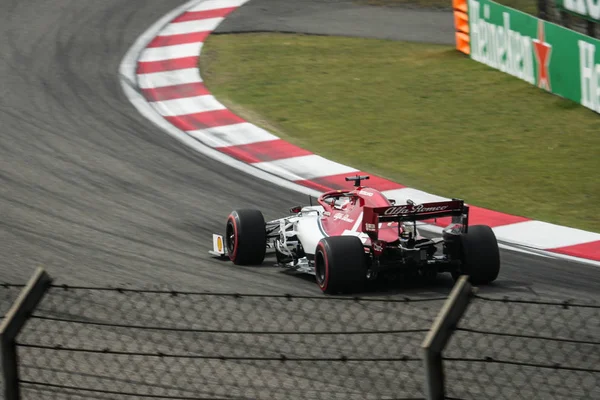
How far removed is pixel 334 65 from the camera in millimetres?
18188

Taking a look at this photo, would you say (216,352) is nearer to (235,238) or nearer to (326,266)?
(326,266)

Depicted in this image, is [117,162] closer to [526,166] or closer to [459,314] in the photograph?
[526,166]

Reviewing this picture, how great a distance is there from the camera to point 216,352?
281 inches

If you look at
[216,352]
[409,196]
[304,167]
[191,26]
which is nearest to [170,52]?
[191,26]

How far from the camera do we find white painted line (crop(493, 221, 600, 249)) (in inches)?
419

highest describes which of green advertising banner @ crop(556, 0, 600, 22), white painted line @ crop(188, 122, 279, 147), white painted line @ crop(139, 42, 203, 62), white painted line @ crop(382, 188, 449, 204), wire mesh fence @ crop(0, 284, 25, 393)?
green advertising banner @ crop(556, 0, 600, 22)

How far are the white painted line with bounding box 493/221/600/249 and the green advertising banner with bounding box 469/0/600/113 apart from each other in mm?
4621

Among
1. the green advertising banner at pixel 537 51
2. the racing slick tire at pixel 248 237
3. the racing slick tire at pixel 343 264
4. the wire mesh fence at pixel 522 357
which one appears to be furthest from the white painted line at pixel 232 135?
the wire mesh fence at pixel 522 357

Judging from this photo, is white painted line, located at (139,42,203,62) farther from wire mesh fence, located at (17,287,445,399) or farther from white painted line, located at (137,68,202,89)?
wire mesh fence, located at (17,287,445,399)

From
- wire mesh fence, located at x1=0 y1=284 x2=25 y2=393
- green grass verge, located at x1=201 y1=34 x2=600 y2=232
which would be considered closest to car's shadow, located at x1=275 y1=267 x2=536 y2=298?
green grass verge, located at x1=201 y1=34 x2=600 y2=232

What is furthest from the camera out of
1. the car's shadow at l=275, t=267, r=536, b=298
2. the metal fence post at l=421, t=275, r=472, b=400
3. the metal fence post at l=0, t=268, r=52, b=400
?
the car's shadow at l=275, t=267, r=536, b=298

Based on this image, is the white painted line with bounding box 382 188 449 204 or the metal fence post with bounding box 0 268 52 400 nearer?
the metal fence post with bounding box 0 268 52 400

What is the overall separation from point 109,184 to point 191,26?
804cm

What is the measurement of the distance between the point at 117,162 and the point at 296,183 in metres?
2.51
